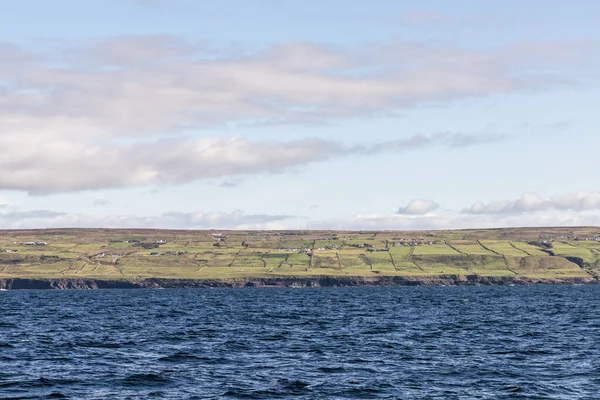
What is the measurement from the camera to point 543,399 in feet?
144

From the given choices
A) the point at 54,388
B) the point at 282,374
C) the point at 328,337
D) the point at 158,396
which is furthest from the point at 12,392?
the point at 328,337

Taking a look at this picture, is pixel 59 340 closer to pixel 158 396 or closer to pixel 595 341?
pixel 158 396

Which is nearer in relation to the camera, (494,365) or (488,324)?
(494,365)

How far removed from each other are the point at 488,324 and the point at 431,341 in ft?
80.8

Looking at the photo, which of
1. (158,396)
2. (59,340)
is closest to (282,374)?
(158,396)

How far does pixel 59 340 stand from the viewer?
76.1 m

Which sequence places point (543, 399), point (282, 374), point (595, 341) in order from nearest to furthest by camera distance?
point (543, 399) → point (282, 374) → point (595, 341)

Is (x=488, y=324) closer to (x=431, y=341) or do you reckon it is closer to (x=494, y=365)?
(x=431, y=341)

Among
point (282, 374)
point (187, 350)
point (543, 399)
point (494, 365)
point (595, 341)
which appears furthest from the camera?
point (595, 341)

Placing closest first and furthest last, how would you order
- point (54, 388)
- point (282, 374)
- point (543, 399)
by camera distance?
point (543, 399) → point (54, 388) → point (282, 374)

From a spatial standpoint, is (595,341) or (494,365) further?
(595,341)

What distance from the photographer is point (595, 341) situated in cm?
7294

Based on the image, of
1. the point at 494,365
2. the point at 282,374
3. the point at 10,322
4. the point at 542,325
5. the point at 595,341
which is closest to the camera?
the point at 282,374

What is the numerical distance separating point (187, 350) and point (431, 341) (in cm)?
2294
